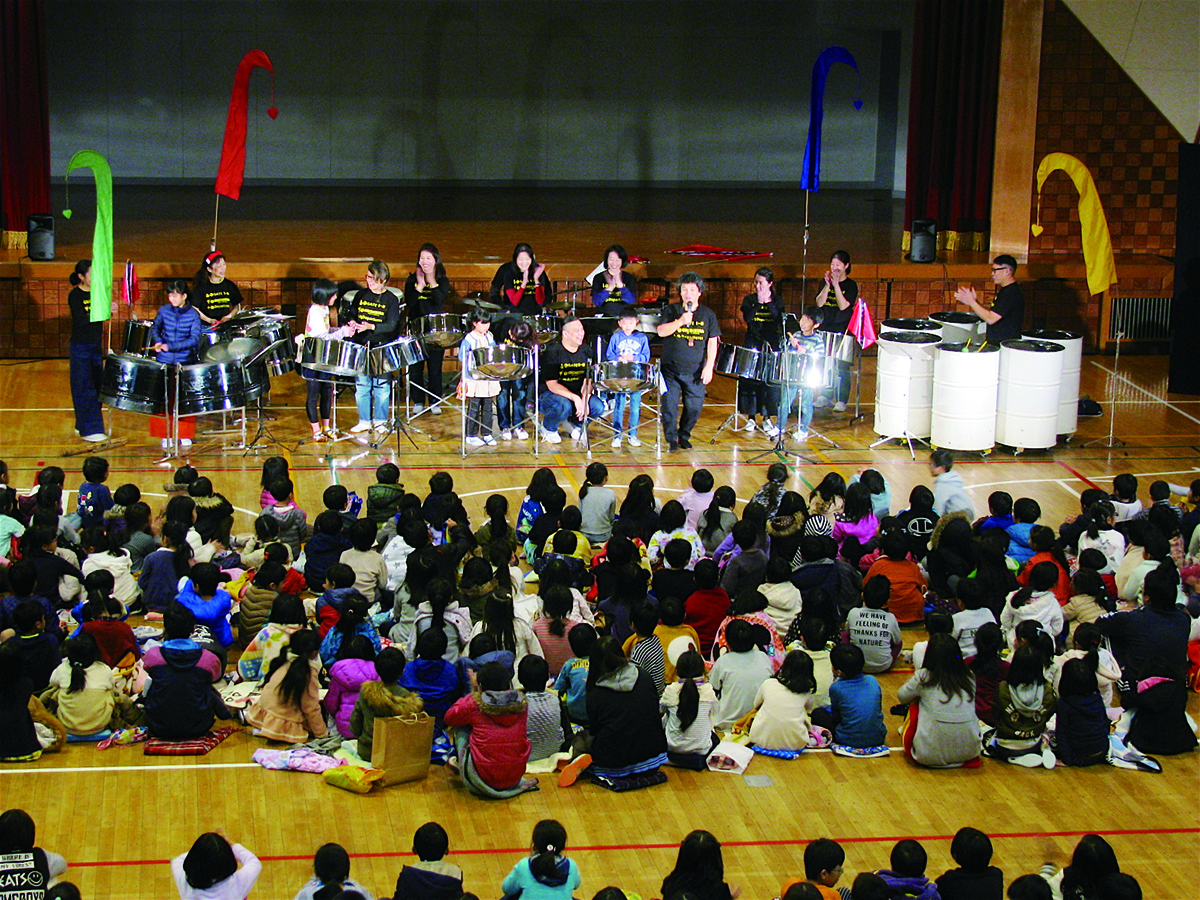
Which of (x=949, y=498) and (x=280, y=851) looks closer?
(x=280, y=851)

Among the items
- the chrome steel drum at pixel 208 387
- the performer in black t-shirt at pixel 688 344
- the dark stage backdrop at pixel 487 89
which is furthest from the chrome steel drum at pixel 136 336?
the dark stage backdrop at pixel 487 89

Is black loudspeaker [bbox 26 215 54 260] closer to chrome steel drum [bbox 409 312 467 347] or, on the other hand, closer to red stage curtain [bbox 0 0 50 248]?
red stage curtain [bbox 0 0 50 248]

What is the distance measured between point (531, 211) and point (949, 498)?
11714 mm

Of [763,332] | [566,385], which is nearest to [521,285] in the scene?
[566,385]

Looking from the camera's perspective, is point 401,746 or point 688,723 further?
point 688,723

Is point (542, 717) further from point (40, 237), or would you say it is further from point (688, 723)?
point (40, 237)

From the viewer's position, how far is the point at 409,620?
781cm

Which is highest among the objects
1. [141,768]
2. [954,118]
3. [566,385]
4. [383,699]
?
[954,118]

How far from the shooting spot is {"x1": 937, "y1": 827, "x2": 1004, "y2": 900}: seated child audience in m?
5.55

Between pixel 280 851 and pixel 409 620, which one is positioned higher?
pixel 409 620

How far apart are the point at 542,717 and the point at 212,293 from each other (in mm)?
6927

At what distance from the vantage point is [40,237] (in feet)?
48.3

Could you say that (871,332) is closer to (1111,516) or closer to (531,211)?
(1111,516)

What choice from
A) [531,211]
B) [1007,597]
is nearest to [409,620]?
[1007,597]
